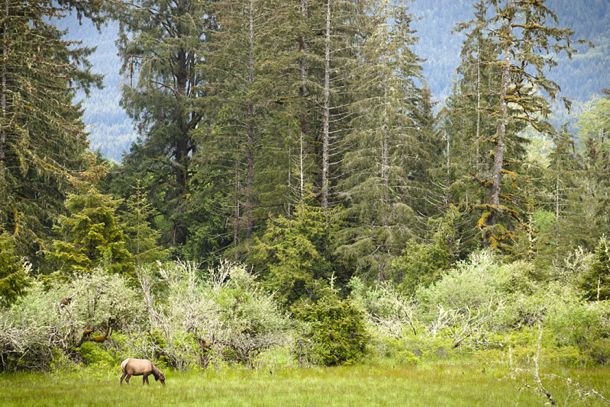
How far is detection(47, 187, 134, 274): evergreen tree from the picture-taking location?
26.1 metres

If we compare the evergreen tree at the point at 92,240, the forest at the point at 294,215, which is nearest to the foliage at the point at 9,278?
the forest at the point at 294,215

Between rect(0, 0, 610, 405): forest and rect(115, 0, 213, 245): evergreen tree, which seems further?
rect(115, 0, 213, 245): evergreen tree

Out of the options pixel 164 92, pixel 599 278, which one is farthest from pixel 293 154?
pixel 599 278

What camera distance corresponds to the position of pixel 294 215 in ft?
119

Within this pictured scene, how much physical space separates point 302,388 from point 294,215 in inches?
884

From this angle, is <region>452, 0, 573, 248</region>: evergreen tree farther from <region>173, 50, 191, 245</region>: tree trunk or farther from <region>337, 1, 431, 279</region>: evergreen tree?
<region>173, 50, 191, 245</region>: tree trunk

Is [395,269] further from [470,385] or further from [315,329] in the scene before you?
[470,385]

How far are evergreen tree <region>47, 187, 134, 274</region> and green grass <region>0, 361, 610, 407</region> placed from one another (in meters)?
9.60

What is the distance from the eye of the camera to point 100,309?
18531 millimetres

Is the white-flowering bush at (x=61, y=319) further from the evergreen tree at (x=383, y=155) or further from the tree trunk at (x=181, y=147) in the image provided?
the tree trunk at (x=181, y=147)

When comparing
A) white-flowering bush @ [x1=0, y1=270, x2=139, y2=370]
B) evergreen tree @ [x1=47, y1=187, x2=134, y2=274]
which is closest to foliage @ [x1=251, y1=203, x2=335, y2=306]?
evergreen tree @ [x1=47, y1=187, x2=134, y2=274]

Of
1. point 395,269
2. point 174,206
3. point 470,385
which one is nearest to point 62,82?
point 174,206

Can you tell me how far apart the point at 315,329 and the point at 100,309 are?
6314 millimetres

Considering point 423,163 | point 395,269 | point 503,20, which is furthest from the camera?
point 423,163
